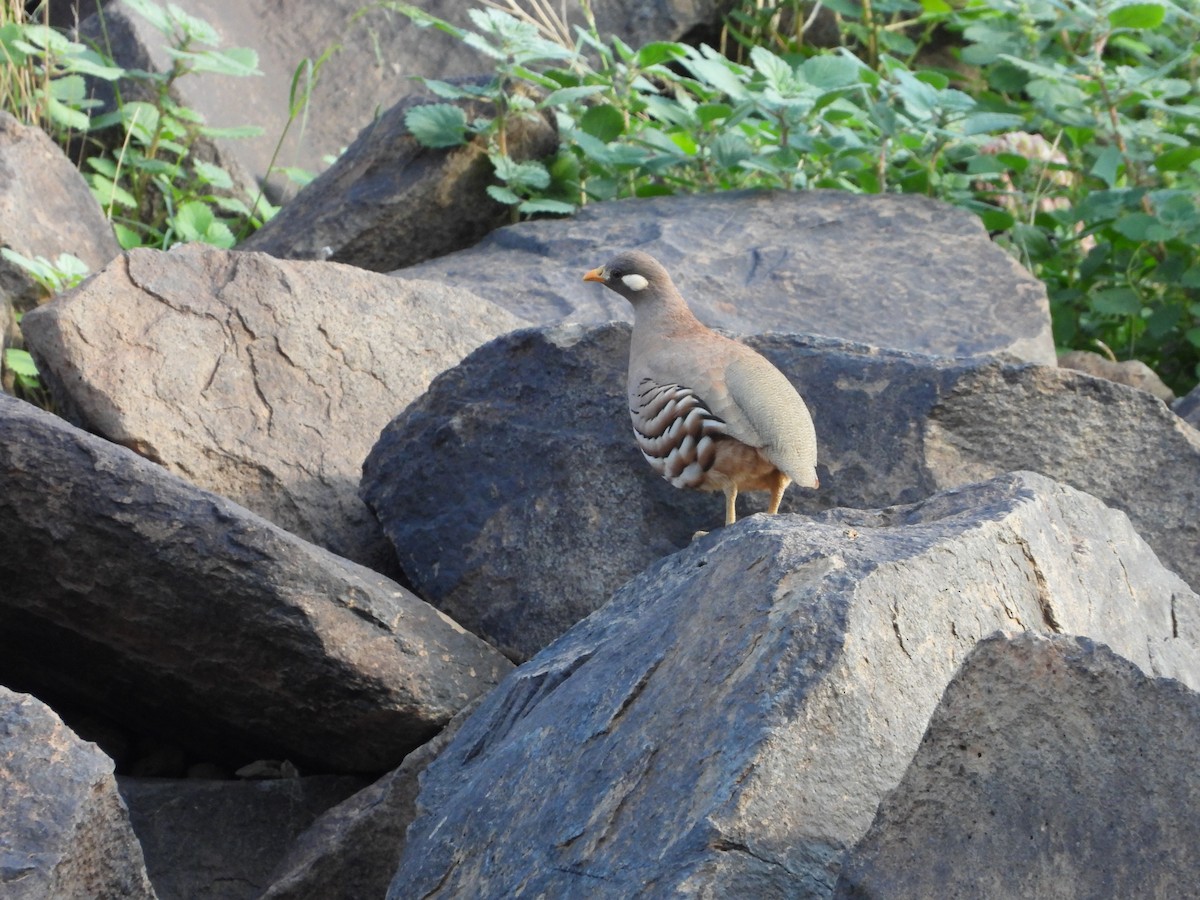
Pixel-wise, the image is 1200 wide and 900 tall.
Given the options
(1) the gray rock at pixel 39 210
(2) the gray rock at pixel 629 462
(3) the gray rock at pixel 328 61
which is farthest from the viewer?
(3) the gray rock at pixel 328 61

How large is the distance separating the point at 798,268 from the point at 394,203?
5.99ft

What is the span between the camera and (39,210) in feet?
20.6

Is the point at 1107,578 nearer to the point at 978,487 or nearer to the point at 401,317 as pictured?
the point at 978,487

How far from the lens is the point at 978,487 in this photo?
3.71m

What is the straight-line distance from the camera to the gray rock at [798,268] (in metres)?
6.19

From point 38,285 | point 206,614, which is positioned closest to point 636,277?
point 206,614

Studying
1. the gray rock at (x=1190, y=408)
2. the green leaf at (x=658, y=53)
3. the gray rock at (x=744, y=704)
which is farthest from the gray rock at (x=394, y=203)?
the gray rock at (x=744, y=704)

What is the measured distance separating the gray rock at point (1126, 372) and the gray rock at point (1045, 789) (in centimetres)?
423

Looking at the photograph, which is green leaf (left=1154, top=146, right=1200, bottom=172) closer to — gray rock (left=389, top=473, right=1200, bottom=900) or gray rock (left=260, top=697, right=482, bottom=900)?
gray rock (left=389, top=473, right=1200, bottom=900)

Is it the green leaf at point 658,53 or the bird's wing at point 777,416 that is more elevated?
the bird's wing at point 777,416

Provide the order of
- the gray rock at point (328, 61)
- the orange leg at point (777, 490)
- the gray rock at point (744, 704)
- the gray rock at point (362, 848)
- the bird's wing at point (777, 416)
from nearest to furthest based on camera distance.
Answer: the gray rock at point (744, 704) < the gray rock at point (362, 848) < the bird's wing at point (777, 416) < the orange leg at point (777, 490) < the gray rock at point (328, 61)

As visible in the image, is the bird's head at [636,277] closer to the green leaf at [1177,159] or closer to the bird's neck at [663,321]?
the bird's neck at [663,321]

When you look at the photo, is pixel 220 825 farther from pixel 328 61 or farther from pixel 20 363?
pixel 328 61

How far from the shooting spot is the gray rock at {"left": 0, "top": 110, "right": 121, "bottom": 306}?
5988 millimetres
